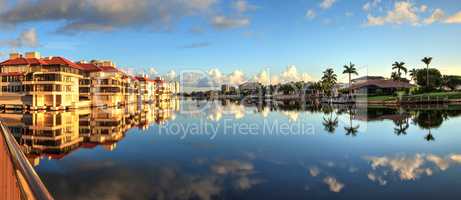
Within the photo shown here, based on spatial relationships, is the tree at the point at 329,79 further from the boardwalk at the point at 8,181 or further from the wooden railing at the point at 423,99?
the boardwalk at the point at 8,181

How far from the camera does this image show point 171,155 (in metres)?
18.9

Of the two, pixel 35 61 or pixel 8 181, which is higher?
pixel 35 61

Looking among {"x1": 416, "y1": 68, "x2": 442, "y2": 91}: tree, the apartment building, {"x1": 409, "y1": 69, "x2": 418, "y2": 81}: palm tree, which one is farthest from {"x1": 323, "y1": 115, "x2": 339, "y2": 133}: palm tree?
{"x1": 409, "y1": 69, "x2": 418, "y2": 81}: palm tree

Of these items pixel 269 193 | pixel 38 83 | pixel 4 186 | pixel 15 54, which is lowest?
pixel 269 193

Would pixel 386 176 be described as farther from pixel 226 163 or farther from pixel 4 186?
pixel 4 186

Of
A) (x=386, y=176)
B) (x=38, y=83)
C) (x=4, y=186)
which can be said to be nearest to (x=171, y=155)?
(x=386, y=176)

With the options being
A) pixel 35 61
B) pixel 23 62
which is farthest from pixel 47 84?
pixel 23 62

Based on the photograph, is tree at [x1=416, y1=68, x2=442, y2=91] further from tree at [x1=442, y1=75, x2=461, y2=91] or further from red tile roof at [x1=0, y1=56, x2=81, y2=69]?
red tile roof at [x1=0, y1=56, x2=81, y2=69]

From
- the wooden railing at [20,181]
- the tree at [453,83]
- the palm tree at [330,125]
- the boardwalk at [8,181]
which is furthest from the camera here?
the tree at [453,83]

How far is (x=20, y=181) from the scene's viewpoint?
13.4 ft

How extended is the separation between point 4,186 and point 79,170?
9963 mm

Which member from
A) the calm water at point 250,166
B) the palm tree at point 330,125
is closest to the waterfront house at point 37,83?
the calm water at point 250,166

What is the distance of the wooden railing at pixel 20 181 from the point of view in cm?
343

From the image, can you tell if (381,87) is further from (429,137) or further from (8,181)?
(8,181)
